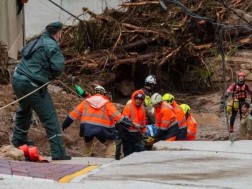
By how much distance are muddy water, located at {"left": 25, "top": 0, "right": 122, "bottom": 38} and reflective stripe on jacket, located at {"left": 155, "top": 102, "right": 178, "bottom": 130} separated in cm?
1252

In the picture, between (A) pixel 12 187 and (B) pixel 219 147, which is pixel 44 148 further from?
(A) pixel 12 187

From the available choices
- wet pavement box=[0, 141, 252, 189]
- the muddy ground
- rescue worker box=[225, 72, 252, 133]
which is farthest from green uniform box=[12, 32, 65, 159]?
rescue worker box=[225, 72, 252, 133]

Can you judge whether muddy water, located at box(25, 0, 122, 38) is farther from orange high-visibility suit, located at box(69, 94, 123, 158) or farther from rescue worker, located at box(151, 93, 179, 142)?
orange high-visibility suit, located at box(69, 94, 123, 158)

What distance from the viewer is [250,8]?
2006cm

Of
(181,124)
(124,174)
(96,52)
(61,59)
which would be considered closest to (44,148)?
(181,124)

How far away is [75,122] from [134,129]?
10.1 ft

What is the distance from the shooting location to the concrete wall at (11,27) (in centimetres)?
1603

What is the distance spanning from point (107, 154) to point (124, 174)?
389 cm

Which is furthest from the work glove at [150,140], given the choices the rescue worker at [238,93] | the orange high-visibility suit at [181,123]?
the rescue worker at [238,93]

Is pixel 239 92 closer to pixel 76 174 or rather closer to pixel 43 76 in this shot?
pixel 43 76

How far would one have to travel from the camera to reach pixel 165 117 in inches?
405

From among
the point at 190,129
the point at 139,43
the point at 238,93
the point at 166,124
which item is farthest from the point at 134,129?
the point at 139,43

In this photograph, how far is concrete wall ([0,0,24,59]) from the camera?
16031 millimetres

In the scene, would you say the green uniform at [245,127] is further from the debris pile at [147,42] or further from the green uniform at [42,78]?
the debris pile at [147,42]
